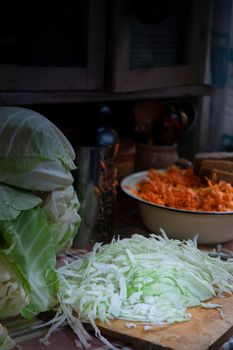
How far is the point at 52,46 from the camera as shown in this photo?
5.41 feet

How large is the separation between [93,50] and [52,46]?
15cm

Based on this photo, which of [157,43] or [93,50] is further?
[157,43]

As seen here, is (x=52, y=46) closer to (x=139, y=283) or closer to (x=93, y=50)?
(x=93, y=50)

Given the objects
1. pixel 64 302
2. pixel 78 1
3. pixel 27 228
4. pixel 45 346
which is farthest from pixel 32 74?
pixel 45 346

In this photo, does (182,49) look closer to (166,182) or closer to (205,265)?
(166,182)

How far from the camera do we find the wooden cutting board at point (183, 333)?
1.13m

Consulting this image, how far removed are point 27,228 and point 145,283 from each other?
323 millimetres

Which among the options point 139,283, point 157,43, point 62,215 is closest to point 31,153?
point 62,215

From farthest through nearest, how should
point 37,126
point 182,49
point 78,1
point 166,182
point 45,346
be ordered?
point 182,49 < point 166,182 < point 78,1 < point 37,126 < point 45,346

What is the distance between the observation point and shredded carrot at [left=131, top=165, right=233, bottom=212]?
1.69m

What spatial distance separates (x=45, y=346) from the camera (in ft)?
3.76

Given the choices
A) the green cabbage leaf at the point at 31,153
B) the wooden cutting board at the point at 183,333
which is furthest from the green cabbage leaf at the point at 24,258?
the wooden cutting board at the point at 183,333

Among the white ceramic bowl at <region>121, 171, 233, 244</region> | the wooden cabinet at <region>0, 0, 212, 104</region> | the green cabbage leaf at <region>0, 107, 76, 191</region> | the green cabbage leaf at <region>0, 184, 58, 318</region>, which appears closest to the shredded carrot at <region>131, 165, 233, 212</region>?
the white ceramic bowl at <region>121, 171, 233, 244</region>

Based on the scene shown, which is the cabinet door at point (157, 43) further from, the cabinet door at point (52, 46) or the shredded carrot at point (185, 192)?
the shredded carrot at point (185, 192)
